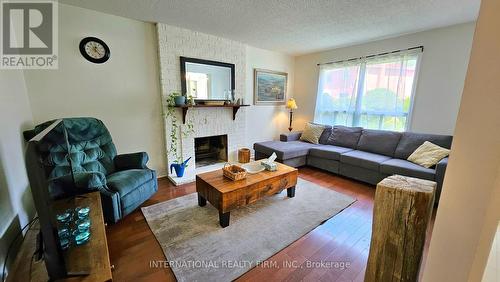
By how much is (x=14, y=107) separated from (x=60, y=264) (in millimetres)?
1739

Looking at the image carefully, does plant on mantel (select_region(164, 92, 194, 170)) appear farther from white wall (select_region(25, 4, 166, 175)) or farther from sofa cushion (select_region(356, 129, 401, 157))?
sofa cushion (select_region(356, 129, 401, 157))

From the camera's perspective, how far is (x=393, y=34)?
10.6 ft

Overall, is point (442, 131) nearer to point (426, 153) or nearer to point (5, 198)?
point (426, 153)

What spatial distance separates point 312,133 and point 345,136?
63cm

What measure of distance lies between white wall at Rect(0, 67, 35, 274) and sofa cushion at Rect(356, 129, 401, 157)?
14.0 feet

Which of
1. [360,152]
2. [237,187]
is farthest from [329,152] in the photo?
[237,187]

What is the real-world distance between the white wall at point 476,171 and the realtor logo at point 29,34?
3.08m

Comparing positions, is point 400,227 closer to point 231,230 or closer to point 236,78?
point 231,230

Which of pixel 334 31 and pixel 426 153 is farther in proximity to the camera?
pixel 334 31

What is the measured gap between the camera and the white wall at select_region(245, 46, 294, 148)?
423 cm

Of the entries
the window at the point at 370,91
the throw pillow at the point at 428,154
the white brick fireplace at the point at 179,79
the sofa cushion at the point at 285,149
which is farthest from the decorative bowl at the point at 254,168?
the window at the point at 370,91

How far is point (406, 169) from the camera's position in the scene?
2623mm

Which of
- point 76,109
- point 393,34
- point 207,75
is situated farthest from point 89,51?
point 393,34

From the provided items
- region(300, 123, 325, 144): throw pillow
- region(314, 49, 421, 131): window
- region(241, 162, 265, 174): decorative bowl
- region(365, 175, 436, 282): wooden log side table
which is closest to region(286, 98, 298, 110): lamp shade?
region(314, 49, 421, 131): window
